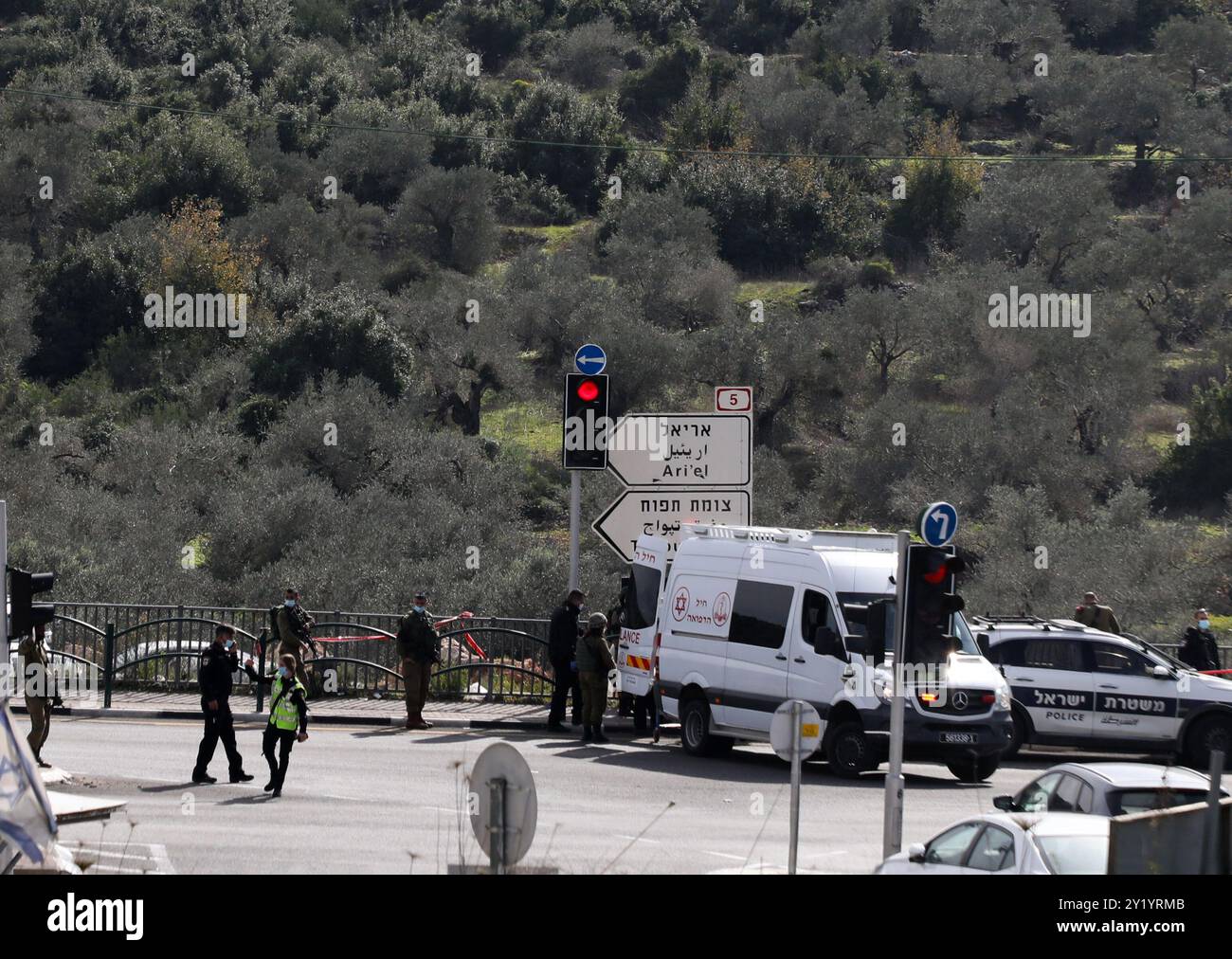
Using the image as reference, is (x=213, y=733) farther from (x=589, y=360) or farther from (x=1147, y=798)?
(x=1147, y=798)

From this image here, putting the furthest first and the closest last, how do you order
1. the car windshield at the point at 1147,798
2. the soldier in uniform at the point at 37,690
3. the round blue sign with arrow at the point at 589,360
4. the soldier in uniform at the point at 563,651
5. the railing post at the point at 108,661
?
1. the railing post at the point at 108,661
2. the round blue sign with arrow at the point at 589,360
3. the soldier in uniform at the point at 563,651
4. the soldier in uniform at the point at 37,690
5. the car windshield at the point at 1147,798

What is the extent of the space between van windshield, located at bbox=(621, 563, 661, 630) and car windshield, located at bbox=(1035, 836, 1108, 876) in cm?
1152

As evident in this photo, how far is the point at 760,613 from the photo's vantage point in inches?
704

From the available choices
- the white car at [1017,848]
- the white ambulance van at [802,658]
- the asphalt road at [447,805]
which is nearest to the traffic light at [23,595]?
the asphalt road at [447,805]

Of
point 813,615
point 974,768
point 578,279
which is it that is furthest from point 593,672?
point 578,279

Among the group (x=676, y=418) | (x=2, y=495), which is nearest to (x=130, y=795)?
(x=676, y=418)

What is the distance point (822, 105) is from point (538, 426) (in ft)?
121

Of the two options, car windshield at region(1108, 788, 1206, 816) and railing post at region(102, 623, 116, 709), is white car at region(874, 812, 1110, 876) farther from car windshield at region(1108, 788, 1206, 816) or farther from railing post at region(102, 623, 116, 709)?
railing post at region(102, 623, 116, 709)

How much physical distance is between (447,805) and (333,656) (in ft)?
28.8

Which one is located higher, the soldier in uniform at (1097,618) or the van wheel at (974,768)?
the soldier in uniform at (1097,618)

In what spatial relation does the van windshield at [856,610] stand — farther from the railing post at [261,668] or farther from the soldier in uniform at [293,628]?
the railing post at [261,668]

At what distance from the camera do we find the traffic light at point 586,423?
67.1ft

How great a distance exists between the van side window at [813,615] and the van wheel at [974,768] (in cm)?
205

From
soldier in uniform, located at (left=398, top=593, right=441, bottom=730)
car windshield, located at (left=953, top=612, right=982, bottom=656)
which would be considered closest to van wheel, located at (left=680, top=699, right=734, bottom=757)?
car windshield, located at (left=953, top=612, right=982, bottom=656)
